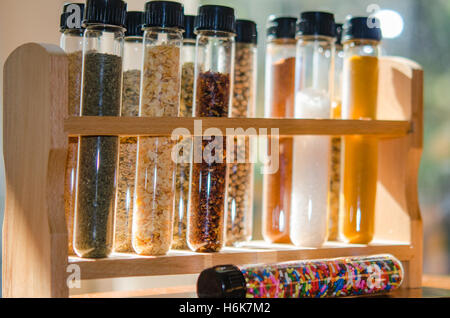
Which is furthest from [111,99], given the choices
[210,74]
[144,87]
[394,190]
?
[394,190]

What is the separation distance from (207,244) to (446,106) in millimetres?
1271

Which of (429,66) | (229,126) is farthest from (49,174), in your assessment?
(429,66)

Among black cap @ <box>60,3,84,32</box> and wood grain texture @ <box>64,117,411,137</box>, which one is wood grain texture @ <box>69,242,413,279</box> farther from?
black cap @ <box>60,3,84,32</box>

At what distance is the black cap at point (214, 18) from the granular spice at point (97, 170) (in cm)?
15

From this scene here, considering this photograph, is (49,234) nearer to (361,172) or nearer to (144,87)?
(144,87)

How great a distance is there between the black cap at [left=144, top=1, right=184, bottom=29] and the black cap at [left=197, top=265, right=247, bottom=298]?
1.20ft

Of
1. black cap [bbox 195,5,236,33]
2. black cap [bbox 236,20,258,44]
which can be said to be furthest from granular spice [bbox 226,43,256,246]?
black cap [bbox 195,5,236,33]

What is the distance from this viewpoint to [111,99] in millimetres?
826

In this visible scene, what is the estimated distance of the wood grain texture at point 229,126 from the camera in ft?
2.52

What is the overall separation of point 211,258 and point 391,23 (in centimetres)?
115

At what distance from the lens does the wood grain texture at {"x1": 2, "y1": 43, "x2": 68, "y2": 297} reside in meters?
0.73
